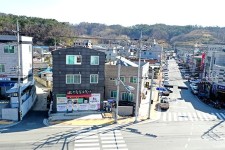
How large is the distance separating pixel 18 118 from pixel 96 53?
521 inches

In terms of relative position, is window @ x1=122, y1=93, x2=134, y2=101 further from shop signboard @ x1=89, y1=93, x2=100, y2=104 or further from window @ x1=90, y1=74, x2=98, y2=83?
window @ x1=90, y1=74, x2=98, y2=83

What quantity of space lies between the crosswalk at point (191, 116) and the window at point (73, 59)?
13.7 meters

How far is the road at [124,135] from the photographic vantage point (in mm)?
25000

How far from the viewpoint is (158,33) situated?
176875 mm

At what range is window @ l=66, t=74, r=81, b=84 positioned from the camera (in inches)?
1389

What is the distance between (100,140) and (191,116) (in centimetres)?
1649

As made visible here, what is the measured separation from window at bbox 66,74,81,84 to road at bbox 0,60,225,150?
19.1 feet

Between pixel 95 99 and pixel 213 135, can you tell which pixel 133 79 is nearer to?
pixel 95 99

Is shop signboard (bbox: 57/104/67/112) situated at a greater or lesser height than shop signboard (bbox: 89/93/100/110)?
lesser

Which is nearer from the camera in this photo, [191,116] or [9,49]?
[191,116]

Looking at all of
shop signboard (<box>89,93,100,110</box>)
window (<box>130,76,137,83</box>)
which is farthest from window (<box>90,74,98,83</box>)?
window (<box>130,76,137,83</box>)

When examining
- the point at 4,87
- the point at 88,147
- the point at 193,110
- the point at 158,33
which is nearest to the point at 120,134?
the point at 88,147

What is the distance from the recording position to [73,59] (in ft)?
115

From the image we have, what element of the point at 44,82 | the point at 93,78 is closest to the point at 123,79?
the point at 93,78
